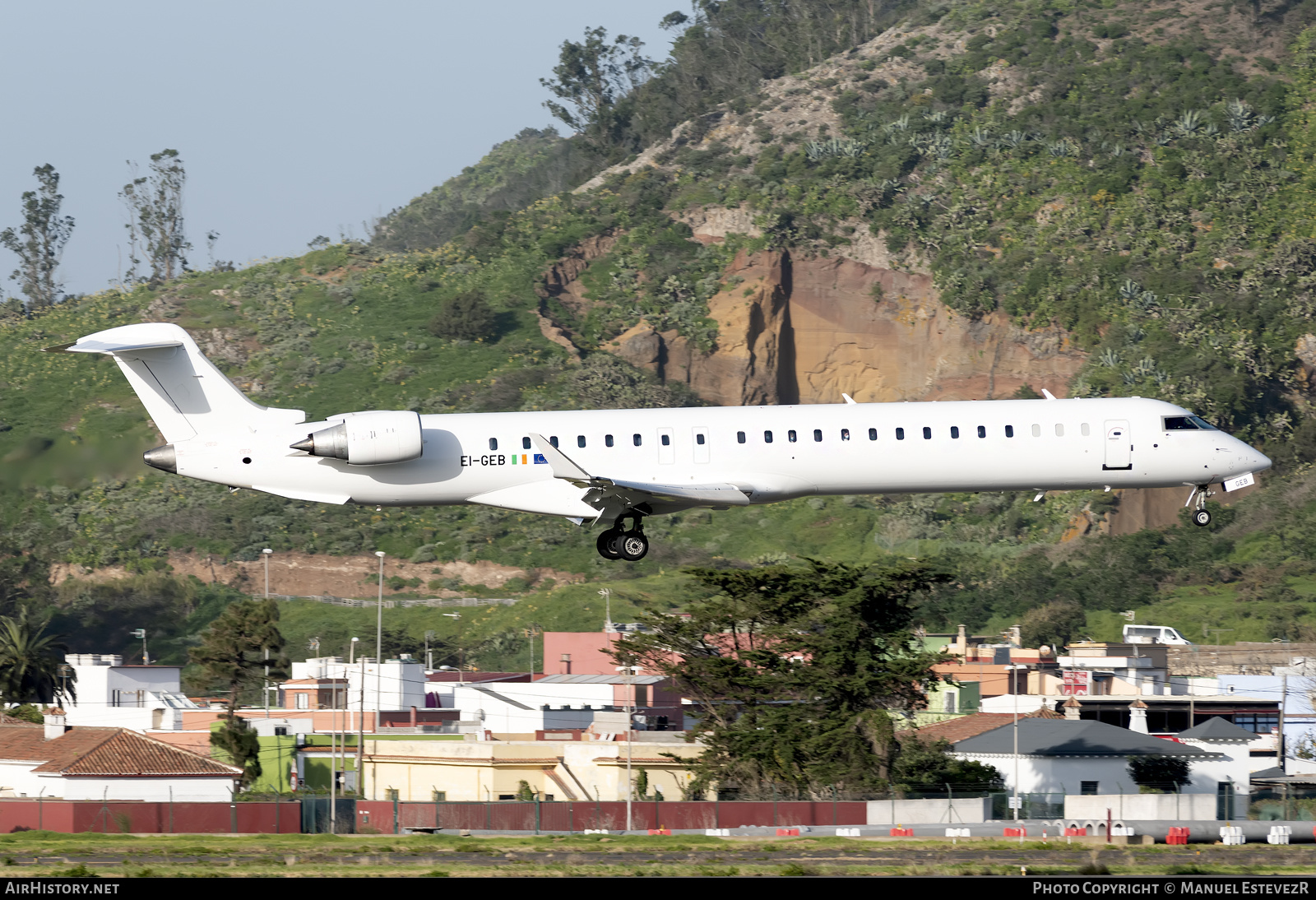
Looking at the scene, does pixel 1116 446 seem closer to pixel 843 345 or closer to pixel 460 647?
pixel 460 647

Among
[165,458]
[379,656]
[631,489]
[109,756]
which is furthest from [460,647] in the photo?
[631,489]

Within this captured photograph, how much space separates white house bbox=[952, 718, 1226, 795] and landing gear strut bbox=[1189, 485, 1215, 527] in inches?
745

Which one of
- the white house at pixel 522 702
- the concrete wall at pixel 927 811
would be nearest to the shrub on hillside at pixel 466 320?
the white house at pixel 522 702

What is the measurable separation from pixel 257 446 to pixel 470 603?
58.9 m

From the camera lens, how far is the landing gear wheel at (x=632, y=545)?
3234cm

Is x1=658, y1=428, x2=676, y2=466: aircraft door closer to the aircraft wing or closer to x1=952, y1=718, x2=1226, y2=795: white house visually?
the aircraft wing

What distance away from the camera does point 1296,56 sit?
11981 cm

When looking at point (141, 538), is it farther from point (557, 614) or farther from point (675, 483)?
point (675, 483)

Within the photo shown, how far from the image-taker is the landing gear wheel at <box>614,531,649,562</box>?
3234 cm

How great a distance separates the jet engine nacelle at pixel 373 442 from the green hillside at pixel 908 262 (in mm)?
52105

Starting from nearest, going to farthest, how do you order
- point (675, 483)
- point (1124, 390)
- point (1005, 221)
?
point (675, 483), point (1124, 390), point (1005, 221)

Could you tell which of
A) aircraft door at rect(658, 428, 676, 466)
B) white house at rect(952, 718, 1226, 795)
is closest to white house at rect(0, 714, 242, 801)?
white house at rect(952, 718, 1226, 795)

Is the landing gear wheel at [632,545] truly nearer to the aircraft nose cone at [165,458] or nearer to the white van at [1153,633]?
the aircraft nose cone at [165,458]

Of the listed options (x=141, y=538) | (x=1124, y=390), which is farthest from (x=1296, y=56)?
(x=141, y=538)
